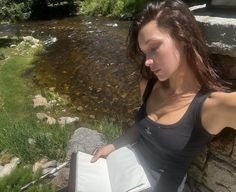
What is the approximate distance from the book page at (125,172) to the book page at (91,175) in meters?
0.04

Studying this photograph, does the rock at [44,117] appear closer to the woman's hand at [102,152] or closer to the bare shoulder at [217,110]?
the woman's hand at [102,152]

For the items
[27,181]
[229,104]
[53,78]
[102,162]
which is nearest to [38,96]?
[53,78]

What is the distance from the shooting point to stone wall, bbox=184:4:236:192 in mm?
2385

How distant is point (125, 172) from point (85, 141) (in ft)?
9.68

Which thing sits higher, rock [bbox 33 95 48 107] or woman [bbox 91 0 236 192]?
woman [bbox 91 0 236 192]

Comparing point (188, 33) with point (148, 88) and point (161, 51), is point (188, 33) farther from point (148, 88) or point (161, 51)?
point (148, 88)

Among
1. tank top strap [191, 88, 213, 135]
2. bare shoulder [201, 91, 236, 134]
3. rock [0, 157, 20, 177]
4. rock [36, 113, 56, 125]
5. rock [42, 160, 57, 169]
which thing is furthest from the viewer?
rock [36, 113, 56, 125]

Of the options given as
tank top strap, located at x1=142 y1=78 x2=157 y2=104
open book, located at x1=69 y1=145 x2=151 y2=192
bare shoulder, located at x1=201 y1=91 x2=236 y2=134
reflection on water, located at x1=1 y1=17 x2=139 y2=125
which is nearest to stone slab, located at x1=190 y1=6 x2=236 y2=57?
bare shoulder, located at x1=201 y1=91 x2=236 y2=134

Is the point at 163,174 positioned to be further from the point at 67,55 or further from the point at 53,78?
the point at 67,55

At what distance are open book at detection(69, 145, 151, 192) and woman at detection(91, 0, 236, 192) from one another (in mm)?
94

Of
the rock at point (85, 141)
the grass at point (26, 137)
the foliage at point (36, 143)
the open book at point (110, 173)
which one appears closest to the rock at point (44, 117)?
the grass at point (26, 137)

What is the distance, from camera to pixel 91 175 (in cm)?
267

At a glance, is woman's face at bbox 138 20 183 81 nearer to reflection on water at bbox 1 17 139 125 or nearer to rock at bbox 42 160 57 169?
rock at bbox 42 160 57 169

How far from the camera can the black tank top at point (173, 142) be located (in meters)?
2.30
